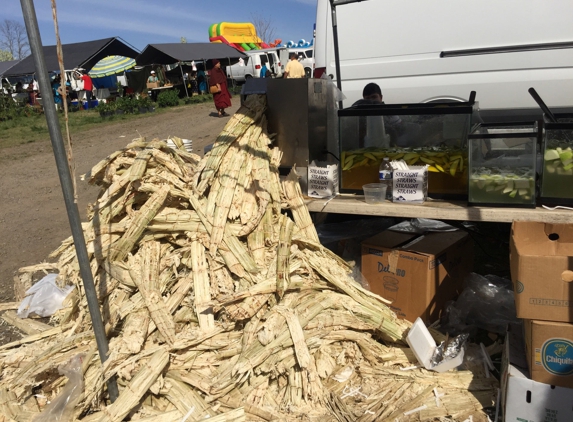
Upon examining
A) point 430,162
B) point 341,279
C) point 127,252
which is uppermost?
point 430,162

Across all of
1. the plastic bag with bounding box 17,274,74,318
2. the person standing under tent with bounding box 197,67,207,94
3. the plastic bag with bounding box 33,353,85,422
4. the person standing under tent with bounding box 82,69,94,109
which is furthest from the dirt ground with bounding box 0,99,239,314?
the person standing under tent with bounding box 82,69,94,109

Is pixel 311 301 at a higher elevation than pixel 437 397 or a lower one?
higher

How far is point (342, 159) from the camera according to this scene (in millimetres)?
3762

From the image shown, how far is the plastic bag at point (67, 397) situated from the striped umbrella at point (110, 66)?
27.2 m

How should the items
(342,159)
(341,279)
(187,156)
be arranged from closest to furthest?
(341,279), (342,159), (187,156)

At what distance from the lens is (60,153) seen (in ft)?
7.86

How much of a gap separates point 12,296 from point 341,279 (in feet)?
10.4

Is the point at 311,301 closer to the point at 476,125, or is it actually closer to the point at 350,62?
the point at 476,125

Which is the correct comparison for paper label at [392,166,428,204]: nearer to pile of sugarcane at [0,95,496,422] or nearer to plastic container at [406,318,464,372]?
pile of sugarcane at [0,95,496,422]

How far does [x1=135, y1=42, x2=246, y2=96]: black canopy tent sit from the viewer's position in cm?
2589

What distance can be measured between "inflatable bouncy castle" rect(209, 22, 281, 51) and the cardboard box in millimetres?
37394

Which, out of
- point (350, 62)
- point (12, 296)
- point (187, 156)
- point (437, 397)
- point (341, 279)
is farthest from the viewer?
point (350, 62)

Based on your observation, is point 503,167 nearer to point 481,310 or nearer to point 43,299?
point 481,310

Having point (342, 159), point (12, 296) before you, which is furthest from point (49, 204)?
point (342, 159)
